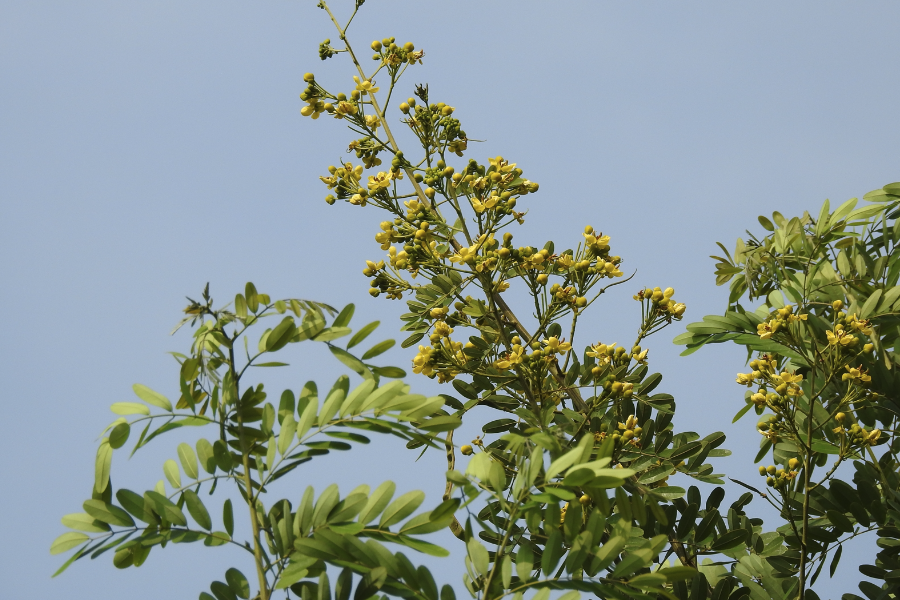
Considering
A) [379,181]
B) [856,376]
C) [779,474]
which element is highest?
[379,181]

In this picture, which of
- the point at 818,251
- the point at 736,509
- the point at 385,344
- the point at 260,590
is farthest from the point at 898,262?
the point at 260,590

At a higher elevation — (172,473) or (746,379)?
(746,379)

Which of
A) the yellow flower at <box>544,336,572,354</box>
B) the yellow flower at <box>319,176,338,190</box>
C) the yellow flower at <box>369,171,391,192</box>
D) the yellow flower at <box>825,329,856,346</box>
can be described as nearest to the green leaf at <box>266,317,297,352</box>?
the yellow flower at <box>544,336,572,354</box>

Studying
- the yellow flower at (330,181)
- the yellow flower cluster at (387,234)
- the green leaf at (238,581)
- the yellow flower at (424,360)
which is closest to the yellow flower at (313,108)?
the yellow flower at (330,181)

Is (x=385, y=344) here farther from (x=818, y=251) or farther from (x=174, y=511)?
(x=818, y=251)

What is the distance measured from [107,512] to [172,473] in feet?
0.54

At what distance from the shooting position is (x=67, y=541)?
1.70 metres

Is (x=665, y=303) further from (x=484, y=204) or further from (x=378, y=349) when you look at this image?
(x=378, y=349)

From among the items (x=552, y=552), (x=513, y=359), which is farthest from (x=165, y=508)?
(x=513, y=359)

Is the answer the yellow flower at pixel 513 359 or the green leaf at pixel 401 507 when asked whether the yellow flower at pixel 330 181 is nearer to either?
the yellow flower at pixel 513 359

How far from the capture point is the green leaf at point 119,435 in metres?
Answer: 1.74

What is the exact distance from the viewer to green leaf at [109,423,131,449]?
1737 mm

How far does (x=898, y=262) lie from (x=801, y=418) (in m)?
0.76

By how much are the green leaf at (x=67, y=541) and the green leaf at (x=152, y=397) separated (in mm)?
309
